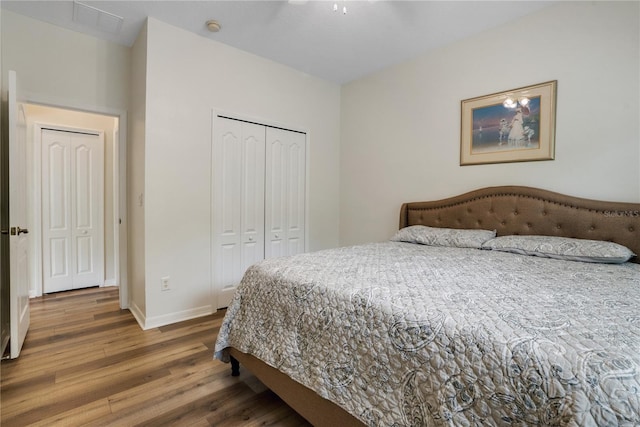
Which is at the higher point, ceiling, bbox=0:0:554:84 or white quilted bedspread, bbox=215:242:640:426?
ceiling, bbox=0:0:554:84

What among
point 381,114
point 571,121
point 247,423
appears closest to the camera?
point 247,423

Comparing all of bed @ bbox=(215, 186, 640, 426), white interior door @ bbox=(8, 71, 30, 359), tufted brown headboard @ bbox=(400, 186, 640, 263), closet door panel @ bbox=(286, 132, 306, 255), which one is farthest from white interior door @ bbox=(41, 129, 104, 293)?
tufted brown headboard @ bbox=(400, 186, 640, 263)

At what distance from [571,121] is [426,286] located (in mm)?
2089

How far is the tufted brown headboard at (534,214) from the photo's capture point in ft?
6.93

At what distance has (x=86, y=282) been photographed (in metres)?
3.88

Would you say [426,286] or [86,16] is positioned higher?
[86,16]

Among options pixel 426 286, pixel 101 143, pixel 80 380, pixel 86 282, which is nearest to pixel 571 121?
pixel 426 286

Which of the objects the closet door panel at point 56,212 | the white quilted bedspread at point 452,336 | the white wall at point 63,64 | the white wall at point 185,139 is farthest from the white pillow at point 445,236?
the closet door panel at point 56,212

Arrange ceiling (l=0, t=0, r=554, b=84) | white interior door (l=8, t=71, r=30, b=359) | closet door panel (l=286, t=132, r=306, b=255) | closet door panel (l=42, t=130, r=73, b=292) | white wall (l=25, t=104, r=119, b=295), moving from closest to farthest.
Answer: white interior door (l=8, t=71, r=30, b=359)
ceiling (l=0, t=0, r=554, b=84)
white wall (l=25, t=104, r=119, b=295)
closet door panel (l=42, t=130, r=73, b=292)
closet door panel (l=286, t=132, r=306, b=255)

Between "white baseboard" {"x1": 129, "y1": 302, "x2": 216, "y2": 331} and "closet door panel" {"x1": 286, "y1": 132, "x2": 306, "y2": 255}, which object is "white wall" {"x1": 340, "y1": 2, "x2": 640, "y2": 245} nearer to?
"closet door panel" {"x1": 286, "y1": 132, "x2": 306, "y2": 255}

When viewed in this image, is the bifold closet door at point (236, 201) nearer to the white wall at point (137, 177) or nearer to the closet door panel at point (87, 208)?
the white wall at point (137, 177)

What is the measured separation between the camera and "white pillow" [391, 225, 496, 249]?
252 cm

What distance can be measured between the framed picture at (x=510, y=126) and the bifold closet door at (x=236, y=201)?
7.08ft

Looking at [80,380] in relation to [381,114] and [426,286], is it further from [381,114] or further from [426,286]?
[381,114]
